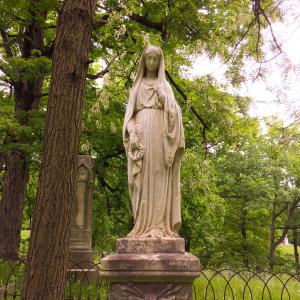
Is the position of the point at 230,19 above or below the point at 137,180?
above

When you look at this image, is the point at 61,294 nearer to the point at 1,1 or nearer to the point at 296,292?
the point at 296,292

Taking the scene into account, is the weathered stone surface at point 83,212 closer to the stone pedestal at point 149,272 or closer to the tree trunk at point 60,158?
the tree trunk at point 60,158

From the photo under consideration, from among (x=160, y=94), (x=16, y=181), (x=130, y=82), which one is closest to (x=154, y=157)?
(x=160, y=94)

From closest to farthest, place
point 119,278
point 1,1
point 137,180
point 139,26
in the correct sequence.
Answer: point 119,278
point 137,180
point 1,1
point 139,26

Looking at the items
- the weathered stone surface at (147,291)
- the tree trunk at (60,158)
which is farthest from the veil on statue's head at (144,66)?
the weathered stone surface at (147,291)

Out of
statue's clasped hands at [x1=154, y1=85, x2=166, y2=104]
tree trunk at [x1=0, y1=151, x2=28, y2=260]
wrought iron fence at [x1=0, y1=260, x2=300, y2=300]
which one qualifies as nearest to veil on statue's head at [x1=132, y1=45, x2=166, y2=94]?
statue's clasped hands at [x1=154, y1=85, x2=166, y2=104]

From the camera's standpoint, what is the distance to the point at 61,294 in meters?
5.28

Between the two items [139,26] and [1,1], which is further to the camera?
[139,26]

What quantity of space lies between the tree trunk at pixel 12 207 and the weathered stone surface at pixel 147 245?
7645 millimetres

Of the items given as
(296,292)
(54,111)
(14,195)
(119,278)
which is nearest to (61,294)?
(119,278)

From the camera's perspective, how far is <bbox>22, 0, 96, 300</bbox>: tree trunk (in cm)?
517

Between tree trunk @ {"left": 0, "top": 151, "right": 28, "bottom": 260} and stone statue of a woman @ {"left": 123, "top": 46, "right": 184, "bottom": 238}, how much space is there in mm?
7223

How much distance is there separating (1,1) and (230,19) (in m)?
5.64

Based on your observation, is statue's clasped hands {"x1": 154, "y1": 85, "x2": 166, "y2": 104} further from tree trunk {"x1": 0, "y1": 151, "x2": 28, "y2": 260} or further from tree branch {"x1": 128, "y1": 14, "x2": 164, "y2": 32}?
tree trunk {"x1": 0, "y1": 151, "x2": 28, "y2": 260}
